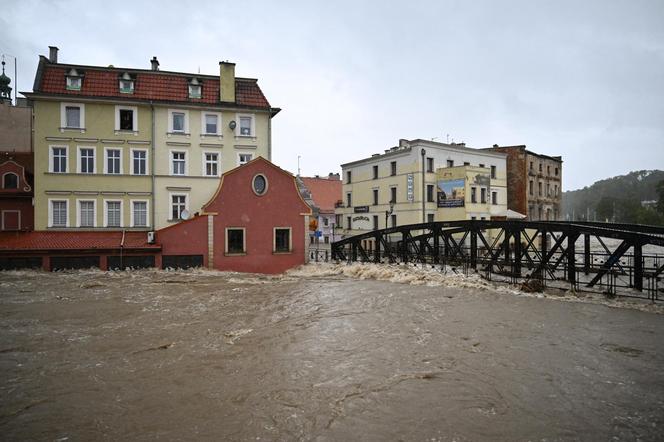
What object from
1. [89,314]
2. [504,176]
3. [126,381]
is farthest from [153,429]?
[504,176]

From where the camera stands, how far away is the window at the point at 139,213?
28.2 metres

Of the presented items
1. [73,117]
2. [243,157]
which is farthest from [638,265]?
[73,117]

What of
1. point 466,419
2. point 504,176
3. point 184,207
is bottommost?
point 466,419

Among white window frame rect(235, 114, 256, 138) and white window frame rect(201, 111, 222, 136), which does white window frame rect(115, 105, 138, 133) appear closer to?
white window frame rect(201, 111, 222, 136)

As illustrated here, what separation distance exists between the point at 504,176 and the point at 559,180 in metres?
12.6

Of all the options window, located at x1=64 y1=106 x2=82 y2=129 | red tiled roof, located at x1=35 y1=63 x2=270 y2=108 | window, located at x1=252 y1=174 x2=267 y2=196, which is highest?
red tiled roof, located at x1=35 y1=63 x2=270 y2=108

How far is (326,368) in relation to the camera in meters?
9.86

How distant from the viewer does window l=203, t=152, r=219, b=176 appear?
97.5 feet

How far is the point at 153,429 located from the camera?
22.8 feet

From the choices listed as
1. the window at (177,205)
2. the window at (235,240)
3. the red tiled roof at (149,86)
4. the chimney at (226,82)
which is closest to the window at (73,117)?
the red tiled roof at (149,86)

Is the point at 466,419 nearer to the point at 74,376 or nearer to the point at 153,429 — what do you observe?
the point at 153,429

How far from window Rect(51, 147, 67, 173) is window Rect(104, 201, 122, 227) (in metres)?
3.50

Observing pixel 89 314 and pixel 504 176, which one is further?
pixel 504 176

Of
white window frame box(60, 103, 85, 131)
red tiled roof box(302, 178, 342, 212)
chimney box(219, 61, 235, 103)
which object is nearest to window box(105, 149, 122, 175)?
white window frame box(60, 103, 85, 131)
